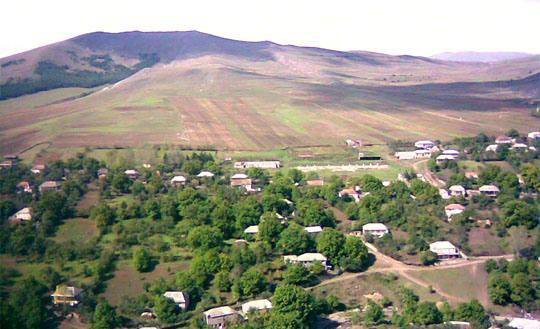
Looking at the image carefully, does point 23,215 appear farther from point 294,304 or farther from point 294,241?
point 294,304

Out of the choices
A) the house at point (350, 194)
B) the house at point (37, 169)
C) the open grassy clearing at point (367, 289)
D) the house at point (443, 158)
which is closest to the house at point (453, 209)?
the house at point (350, 194)

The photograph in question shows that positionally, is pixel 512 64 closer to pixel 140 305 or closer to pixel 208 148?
pixel 208 148

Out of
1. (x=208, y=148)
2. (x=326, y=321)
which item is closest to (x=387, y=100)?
(x=208, y=148)

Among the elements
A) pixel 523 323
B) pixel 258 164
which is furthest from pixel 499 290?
pixel 258 164

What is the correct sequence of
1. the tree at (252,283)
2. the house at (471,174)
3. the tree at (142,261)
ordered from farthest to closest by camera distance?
the house at (471,174), the tree at (142,261), the tree at (252,283)

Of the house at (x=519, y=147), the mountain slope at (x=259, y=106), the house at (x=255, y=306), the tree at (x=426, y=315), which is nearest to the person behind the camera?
the tree at (x=426, y=315)

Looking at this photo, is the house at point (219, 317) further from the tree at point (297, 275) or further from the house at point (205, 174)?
the house at point (205, 174)

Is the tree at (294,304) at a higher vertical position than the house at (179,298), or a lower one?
higher
